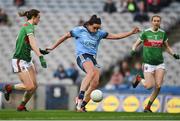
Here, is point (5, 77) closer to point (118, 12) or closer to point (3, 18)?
point (3, 18)

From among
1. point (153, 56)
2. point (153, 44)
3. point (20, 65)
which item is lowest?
point (153, 56)

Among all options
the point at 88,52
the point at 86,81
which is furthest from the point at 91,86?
the point at 88,52

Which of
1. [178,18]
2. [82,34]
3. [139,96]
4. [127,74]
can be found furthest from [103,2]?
[82,34]

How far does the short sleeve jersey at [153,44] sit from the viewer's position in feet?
69.5

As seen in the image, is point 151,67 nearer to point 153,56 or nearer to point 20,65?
point 153,56

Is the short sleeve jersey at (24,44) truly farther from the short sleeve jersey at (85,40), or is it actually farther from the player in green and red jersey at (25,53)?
the short sleeve jersey at (85,40)

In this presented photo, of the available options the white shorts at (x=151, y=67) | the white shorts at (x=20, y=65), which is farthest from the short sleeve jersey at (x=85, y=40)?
the white shorts at (x=151, y=67)

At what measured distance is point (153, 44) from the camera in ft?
69.6

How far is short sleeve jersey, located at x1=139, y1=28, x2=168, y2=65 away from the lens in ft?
Result: 69.5

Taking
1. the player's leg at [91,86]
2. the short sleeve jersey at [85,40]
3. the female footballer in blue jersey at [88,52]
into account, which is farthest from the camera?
the short sleeve jersey at [85,40]

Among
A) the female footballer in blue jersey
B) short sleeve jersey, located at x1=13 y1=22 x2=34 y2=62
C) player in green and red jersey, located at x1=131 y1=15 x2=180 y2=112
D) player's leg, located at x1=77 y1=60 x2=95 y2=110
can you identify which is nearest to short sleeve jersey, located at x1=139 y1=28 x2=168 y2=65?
player in green and red jersey, located at x1=131 y1=15 x2=180 y2=112

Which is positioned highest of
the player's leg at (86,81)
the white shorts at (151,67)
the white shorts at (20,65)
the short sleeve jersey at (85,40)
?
the short sleeve jersey at (85,40)

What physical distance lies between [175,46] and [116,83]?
3388mm

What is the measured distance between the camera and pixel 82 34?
781 inches
